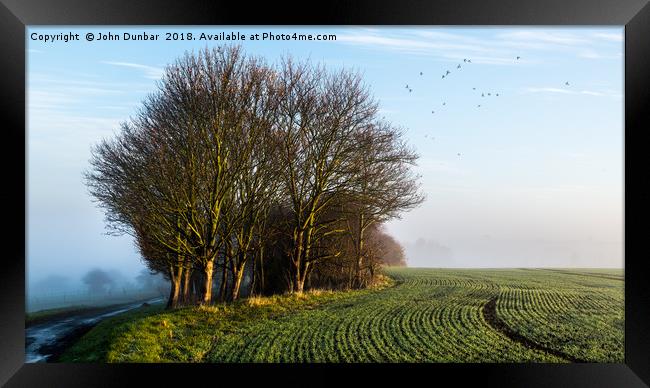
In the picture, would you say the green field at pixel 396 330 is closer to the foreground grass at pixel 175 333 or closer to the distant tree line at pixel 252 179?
the foreground grass at pixel 175 333

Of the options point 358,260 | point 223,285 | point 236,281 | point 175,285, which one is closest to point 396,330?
point 236,281

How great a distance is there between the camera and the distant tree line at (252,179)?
14648 millimetres

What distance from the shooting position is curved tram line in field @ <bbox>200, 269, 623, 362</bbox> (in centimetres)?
1054

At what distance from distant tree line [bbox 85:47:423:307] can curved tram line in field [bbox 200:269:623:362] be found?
309cm

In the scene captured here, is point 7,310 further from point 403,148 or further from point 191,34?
point 403,148

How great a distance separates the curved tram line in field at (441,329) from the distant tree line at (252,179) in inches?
122

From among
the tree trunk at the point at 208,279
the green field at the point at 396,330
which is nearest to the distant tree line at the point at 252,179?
the tree trunk at the point at 208,279

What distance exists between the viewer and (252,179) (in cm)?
1639

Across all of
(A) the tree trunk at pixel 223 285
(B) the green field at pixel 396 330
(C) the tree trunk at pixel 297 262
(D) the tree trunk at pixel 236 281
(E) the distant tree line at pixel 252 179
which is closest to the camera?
(B) the green field at pixel 396 330

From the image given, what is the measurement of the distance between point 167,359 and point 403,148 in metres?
8.48

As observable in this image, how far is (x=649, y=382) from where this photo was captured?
898 centimetres

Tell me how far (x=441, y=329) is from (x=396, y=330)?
88 cm

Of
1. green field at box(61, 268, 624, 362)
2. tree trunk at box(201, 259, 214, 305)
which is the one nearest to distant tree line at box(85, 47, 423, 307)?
tree trunk at box(201, 259, 214, 305)

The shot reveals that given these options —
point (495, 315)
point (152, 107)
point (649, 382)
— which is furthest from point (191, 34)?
point (649, 382)
